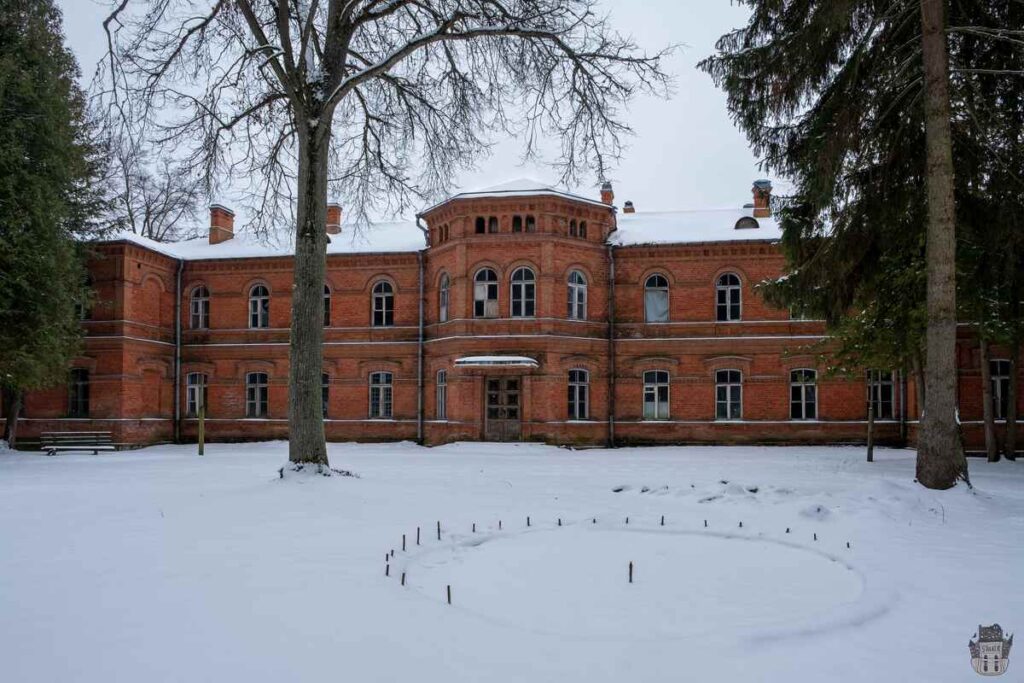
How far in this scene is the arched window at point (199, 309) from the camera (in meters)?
27.2

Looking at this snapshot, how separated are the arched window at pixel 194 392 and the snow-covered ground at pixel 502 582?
15741 mm

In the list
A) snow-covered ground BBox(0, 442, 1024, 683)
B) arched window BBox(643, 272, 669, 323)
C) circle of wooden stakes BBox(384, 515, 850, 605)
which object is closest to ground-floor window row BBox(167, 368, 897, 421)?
arched window BBox(643, 272, 669, 323)

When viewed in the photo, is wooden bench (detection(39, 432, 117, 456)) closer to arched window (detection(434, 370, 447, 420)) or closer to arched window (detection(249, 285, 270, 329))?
arched window (detection(249, 285, 270, 329))

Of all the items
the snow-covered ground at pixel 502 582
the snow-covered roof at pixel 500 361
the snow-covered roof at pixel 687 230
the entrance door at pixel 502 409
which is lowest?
the snow-covered ground at pixel 502 582

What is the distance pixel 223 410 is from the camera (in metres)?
26.8

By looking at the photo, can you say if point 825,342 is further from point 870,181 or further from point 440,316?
point 440,316

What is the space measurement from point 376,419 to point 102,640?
21489 millimetres

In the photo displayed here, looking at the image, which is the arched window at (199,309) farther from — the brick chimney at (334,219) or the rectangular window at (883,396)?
the rectangular window at (883,396)

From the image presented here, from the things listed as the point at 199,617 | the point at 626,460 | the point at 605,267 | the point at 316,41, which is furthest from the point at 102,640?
the point at 605,267

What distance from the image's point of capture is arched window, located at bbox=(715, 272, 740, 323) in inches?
963

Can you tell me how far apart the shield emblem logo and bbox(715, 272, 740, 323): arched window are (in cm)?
2043

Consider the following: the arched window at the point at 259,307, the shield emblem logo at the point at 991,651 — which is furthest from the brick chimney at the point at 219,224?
the shield emblem logo at the point at 991,651

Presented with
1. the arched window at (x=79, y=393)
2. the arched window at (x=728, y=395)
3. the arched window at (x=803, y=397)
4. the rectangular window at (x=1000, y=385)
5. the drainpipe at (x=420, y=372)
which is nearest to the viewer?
the rectangular window at (x=1000, y=385)

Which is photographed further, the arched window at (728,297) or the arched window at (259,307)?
the arched window at (259,307)
